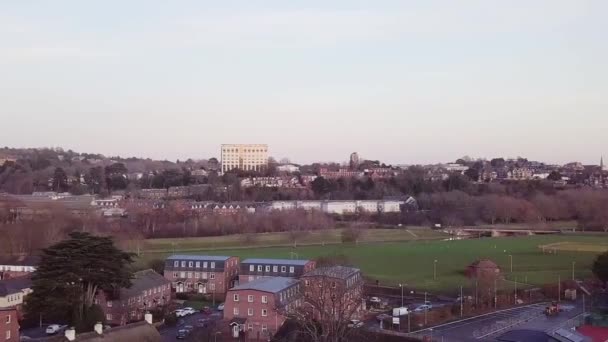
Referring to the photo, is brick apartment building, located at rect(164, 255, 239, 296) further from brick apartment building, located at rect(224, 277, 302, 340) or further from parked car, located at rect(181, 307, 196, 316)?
brick apartment building, located at rect(224, 277, 302, 340)

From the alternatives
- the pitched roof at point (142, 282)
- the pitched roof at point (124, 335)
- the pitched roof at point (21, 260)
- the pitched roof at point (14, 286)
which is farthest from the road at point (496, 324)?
the pitched roof at point (21, 260)

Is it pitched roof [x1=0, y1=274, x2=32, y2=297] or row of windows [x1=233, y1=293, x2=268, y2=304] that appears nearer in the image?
row of windows [x1=233, y1=293, x2=268, y2=304]

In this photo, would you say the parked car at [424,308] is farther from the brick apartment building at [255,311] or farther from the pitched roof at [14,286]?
the pitched roof at [14,286]

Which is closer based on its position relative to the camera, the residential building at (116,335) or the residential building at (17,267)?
the residential building at (116,335)

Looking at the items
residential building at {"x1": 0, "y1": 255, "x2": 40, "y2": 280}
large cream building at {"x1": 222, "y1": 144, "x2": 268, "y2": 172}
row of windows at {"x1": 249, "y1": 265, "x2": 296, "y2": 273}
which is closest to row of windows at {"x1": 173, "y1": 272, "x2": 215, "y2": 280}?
row of windows at {"x1": 249, "y1": 265, "x2": 296, "y2": 273}

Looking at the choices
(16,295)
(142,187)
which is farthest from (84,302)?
(142,187)
